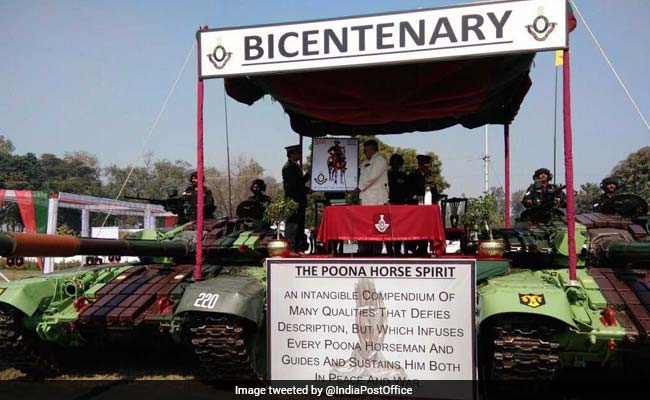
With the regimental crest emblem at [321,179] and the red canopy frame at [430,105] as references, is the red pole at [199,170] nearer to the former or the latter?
the red canopy frame at [430,105]

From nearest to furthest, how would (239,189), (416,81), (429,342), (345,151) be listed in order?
(429,342)
(416,81)
(345,151)
(239,189)

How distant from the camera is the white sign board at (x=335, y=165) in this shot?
982 centimetres

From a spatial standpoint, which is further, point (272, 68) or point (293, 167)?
point (293, 167)

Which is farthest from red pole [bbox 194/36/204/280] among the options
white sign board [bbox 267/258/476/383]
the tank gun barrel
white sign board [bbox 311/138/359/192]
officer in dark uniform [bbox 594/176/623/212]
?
officer in dark uniform [bbox 594/176/623/212]

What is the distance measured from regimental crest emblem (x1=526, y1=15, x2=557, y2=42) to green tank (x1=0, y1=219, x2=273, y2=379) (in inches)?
162

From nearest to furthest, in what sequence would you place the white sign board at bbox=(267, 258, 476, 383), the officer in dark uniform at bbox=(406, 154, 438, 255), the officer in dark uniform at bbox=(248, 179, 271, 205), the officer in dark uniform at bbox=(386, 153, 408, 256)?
the white sign board at bbox=(267, 258, 476, 383) < the officer in dark uniform at bbox=(406, 154, 438, 255) < the officer in dark uniform at bbox=(386, 153, 408, 256) < the officer in dark uniform at bbox=(248, 179, 271, 205)

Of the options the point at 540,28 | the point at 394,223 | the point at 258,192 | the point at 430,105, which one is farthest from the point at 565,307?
the point at 258,192

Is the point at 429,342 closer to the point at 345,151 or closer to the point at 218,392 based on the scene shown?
the point at 218,392

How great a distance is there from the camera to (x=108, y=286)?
8.73m

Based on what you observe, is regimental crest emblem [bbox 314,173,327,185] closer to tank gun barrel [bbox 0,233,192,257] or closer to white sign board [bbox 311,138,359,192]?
white sign board [bbox 311,138,359,192]

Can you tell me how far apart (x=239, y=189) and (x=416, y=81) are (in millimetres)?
29515

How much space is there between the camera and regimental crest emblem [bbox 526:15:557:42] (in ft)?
20.7

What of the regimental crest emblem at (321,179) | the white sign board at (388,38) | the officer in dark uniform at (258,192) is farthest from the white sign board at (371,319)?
the officer in dark uniform at (258,192)

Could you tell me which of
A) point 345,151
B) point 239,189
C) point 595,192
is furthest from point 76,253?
point 595,192
